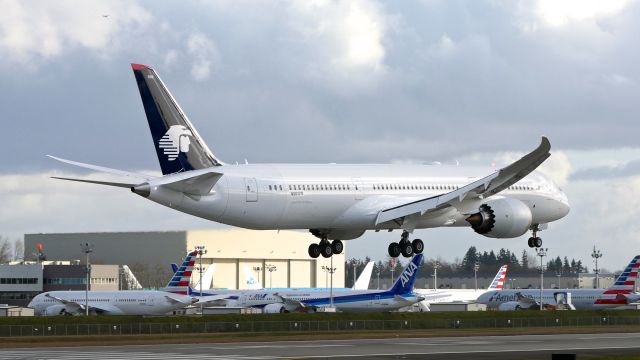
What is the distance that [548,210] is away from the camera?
259 ft

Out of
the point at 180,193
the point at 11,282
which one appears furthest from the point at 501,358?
the point at 11,282

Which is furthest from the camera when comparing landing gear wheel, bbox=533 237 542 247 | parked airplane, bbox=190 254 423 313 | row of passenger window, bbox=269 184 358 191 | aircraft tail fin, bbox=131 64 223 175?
parked airplane, bbox=190 254 423 313

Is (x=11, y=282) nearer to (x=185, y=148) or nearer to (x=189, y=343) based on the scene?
(x=189, y=343)

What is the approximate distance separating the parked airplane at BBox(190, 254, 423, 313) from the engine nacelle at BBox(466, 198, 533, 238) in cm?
5729

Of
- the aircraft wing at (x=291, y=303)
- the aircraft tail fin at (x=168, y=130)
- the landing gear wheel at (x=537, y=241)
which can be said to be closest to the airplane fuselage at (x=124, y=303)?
the aircraft wing at (x=291, y=303)

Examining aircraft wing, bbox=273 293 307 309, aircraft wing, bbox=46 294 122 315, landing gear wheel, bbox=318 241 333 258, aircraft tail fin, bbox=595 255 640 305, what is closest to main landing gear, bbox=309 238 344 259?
landing gear wheel, bbox=318 241 333 258

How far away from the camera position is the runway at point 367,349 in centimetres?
6688

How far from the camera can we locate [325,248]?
2980 inches

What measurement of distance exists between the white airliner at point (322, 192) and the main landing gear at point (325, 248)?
0.06 metres

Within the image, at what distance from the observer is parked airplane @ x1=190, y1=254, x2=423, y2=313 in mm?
130750

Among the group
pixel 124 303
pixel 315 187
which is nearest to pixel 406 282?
pixel 124 303

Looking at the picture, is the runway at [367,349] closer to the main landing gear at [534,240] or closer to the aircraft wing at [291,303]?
the main landing gear at [534,240]

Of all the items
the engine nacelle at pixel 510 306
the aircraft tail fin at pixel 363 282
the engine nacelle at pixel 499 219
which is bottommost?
the engine nacelle at pixel 510 306

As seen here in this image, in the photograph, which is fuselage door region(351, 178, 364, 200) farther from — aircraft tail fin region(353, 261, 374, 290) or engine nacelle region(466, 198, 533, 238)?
aircraft tail fin region(353, 261, 374, 290)
